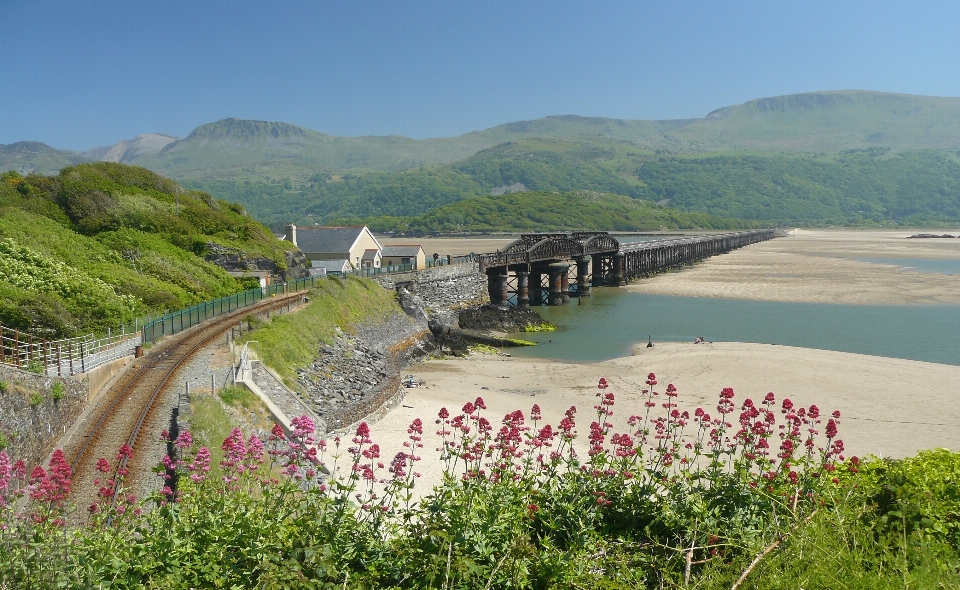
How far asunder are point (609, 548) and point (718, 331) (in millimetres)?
39149

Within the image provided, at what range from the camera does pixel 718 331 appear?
43.7 m

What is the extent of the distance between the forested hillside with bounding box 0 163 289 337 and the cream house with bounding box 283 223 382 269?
650 cm

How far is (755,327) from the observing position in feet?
147

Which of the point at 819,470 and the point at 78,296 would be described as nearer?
the point at 819,470

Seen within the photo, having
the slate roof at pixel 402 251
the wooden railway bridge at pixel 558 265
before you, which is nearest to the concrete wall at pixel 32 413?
the wooden railway bridge at pixel 558 265

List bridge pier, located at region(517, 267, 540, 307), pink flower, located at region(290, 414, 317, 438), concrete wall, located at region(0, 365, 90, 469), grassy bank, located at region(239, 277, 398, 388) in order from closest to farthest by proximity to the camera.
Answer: pink flower, located at region(290, 414, 317, 438) < concrete wall, located at region(0, 365, 90, 469) < grassy bank, located at region(239, 277, 398, 388) < bridge pier, located at region(517, 267, 540, 307)

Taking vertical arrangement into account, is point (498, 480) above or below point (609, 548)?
above

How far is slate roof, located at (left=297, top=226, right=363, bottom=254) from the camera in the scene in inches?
2149

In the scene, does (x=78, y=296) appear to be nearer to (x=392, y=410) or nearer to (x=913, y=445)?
(x=392, y=410)

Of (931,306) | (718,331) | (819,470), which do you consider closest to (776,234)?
(931,306)

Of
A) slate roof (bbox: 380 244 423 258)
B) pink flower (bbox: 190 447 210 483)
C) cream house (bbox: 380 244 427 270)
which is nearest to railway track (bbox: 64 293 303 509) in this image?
pink flower (bbox: 190 447 210 483)

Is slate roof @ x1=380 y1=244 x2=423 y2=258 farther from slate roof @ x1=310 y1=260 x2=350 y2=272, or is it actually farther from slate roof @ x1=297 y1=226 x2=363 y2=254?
slate roof @ x1=310 y1=260 x2=350 y2=272

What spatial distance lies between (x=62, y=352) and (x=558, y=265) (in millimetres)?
46690

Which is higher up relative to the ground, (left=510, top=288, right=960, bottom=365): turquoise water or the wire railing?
the wire railing
